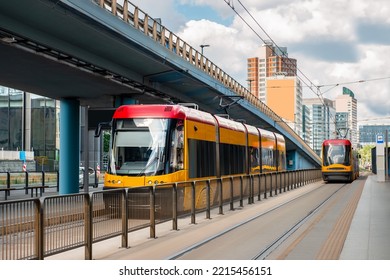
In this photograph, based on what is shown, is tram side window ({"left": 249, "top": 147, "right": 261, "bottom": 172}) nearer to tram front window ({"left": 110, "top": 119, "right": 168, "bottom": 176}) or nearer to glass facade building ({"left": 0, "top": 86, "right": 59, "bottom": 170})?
tram front window ({"left": 110, "top": 119, "right": 168, "bottom": 176})

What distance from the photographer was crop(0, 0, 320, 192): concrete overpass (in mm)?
19078

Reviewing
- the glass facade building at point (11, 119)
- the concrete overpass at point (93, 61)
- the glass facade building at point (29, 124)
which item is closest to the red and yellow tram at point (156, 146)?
the concrete overpass at point (93, 61)

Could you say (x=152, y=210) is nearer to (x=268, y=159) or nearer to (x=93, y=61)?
(x=93, y=61)

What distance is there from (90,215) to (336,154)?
36219 mm

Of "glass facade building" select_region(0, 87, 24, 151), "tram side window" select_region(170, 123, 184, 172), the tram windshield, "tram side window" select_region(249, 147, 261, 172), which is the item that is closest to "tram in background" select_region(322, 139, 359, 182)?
the tram windshield

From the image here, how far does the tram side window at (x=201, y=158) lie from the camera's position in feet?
61.9

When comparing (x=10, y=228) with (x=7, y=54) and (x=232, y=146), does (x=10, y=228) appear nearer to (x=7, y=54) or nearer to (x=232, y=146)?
(x=7, y=54)

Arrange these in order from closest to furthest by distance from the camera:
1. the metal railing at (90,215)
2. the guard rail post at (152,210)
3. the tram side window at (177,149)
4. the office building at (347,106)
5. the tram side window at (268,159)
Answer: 1. the metal railing at (90,215)
2. the guard rail post at (152,210)
3. the tram side window at (177,149)
4. the tram side window at (268,159)
5. the office building at (347,106)

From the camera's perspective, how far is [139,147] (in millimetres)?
17609

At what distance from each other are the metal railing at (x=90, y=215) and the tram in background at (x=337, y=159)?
27.2 metres

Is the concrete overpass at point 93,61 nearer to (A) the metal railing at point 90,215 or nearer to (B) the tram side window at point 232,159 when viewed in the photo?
(B) the tram side window at point 232,159

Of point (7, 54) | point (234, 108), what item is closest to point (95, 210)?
point (7, 54)

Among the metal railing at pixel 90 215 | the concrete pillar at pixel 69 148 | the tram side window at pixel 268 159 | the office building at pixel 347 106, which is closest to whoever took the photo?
the metal railing at pixel 90 215

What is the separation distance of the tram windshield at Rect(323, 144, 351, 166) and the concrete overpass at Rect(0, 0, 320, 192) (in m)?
8.47
